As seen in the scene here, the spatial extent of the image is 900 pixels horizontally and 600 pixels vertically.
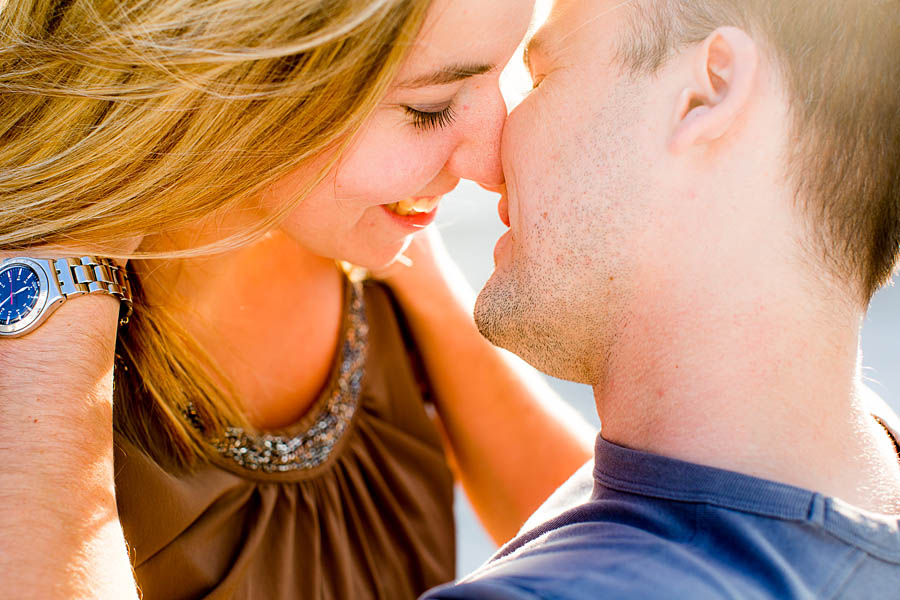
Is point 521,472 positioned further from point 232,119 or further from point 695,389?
point 232,119

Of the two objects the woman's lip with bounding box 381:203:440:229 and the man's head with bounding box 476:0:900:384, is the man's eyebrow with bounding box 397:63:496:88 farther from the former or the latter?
the woman's lip with bounding box 381:203:440:229

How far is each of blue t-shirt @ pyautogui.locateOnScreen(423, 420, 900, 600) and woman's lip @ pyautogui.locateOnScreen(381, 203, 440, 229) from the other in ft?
2.34

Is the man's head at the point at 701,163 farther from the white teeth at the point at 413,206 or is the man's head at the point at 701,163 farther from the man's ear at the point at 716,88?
the white teeth at the point at 413,206

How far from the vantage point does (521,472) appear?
6.28 ft

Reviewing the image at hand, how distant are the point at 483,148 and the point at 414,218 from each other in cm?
23

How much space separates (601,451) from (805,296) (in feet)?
1.27

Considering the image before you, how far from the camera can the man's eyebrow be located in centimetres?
133

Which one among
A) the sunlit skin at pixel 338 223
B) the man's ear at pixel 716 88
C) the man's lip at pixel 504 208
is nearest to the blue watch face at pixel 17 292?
the sunlit skin at pixel 338 223

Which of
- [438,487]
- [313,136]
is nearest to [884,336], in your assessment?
[438,487]

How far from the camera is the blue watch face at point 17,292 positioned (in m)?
1.21

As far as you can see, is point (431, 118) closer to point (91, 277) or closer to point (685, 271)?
point (685, 271)

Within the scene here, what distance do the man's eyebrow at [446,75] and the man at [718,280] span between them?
0.49 feet

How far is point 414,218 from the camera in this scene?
5.53 feet

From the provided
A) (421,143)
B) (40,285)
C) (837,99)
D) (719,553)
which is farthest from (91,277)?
(837,99)
